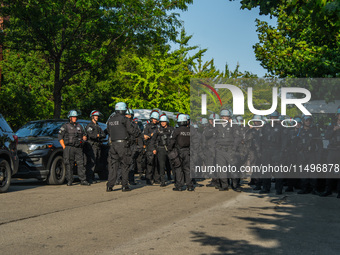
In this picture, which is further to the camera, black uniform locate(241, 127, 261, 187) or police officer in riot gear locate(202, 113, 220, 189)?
police officer in riot gear locate(202, 113, 220, 189)

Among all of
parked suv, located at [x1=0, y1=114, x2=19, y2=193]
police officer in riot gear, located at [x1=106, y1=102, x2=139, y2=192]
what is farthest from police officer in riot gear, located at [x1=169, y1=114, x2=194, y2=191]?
parked suv, located at [x1=0, y1=114, x2=19, y2=193]

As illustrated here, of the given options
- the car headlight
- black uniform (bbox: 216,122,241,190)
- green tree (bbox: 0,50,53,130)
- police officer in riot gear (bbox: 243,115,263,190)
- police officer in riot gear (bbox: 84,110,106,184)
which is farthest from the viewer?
green tree (bbox: 0,50,53,130)

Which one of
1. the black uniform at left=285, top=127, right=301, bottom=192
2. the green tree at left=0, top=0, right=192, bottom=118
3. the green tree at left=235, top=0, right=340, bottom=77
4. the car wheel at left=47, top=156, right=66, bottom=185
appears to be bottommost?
the car wheel at left=47, top=156, right=66, bottom=185

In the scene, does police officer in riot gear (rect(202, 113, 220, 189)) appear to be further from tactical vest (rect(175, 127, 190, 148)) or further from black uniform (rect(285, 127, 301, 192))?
black uniform (rect(285, 127, 301, 192))

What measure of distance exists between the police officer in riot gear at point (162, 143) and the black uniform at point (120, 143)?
194 cm

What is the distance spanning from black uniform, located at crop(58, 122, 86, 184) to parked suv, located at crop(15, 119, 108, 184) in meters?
0.40

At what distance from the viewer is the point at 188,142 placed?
1329cm

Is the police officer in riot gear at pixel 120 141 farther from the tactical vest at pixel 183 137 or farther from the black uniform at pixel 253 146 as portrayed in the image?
the black uniform at pixel 253 146

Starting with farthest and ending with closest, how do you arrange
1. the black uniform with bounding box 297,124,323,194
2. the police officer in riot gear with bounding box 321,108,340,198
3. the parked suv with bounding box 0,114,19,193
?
1. the black uniform with bounding box 297,124,323,194
2. the police officer in riot gear with bounding box 321,108,340,198
3. the parked suv with bounding box 0,114,19,193

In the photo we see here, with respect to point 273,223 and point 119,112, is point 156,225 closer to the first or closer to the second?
point 273,223

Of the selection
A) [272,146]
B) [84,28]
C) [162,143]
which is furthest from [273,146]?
[84,28]

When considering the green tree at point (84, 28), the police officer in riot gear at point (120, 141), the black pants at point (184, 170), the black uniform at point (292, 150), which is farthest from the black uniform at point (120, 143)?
the green tree at point (84, 28)

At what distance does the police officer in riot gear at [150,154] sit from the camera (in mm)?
14922

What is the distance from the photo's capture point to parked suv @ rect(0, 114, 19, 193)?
11836mm
